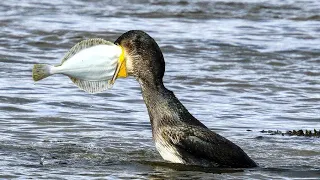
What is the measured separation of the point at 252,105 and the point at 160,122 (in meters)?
4.44

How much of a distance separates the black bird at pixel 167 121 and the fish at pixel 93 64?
0.06 m

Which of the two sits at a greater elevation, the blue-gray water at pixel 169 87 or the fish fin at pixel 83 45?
the fish fin at pixel 83 45

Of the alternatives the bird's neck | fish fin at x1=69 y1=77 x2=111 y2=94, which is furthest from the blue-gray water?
fish fin at x1=69 y1=77 x2=111 y2=94

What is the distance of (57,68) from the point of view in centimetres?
808

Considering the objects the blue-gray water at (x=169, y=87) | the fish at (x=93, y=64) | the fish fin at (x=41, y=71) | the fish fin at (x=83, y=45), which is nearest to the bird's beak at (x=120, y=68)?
the fish at (x=93, y=64)

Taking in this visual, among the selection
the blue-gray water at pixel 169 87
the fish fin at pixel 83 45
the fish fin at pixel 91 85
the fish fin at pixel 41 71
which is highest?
the fish fin at pixel 83 45

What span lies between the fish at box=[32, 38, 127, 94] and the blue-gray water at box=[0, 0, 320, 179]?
0.74 metres

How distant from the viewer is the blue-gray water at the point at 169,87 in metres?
8.99

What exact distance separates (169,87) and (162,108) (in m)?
5.56

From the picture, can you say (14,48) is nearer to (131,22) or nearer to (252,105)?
(131,22)

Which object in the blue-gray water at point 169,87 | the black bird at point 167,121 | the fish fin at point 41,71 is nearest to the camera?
the fish fin at point 41,71

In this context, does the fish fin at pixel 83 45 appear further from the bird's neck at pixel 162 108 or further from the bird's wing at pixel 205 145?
the bird's wing at pixel 205 145

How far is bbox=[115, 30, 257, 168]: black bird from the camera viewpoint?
8297mm

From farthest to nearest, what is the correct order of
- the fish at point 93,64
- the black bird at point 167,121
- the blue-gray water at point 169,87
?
1. the blue-gray water at point 169,87
2. the black bird at point 167,121
3. the fish at point 93,64
